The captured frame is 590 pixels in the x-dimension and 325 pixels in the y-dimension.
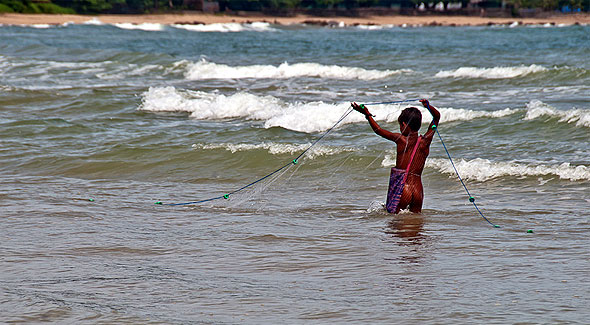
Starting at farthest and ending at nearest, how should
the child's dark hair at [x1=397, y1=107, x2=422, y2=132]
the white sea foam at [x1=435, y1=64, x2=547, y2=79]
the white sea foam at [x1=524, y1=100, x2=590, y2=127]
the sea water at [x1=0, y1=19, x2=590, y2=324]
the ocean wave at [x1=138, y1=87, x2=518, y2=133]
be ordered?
the white sea foam at [x1=435, y1=64, x2=547, y2=79]
the ocean wave at [x1=138, y1=87, x2=518, y2=133]
the white sea foam at [x1=524, y1=100, x2=590, y2=127]
the child's dark hair at [x1=397, y1=107, x2=422, y2=132]
the sea water at [x1=0, y1=19, x2=590, y2=324]

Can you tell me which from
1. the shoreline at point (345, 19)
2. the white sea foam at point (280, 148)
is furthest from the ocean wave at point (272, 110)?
the shoreline at point (345, 19)

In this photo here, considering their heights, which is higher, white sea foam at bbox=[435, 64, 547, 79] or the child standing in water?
the child standing in water

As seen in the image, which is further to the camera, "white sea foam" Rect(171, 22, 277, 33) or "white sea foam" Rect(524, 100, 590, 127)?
"white sea foam" Rect(171, 22, 277, 33)

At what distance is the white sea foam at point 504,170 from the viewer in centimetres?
1005

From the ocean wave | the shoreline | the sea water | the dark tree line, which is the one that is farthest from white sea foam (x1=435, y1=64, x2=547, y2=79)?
the shoreline

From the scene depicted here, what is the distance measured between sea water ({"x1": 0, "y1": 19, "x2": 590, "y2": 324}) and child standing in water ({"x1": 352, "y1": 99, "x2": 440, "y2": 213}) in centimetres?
21

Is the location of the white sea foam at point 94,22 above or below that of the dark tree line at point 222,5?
below

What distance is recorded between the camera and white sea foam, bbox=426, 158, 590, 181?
1005 centimetres

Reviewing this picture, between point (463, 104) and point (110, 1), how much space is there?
82.9 metres

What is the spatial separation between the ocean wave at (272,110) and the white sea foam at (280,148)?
2.16m

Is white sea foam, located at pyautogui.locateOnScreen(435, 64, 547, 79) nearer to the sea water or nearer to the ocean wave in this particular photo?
the sea water

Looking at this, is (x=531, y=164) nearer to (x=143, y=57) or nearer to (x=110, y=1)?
(x=143, y=57)

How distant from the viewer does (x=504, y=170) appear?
10.4 meters

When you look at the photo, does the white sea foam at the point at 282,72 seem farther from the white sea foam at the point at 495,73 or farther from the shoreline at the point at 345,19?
the shoreline at the point at 345,19
